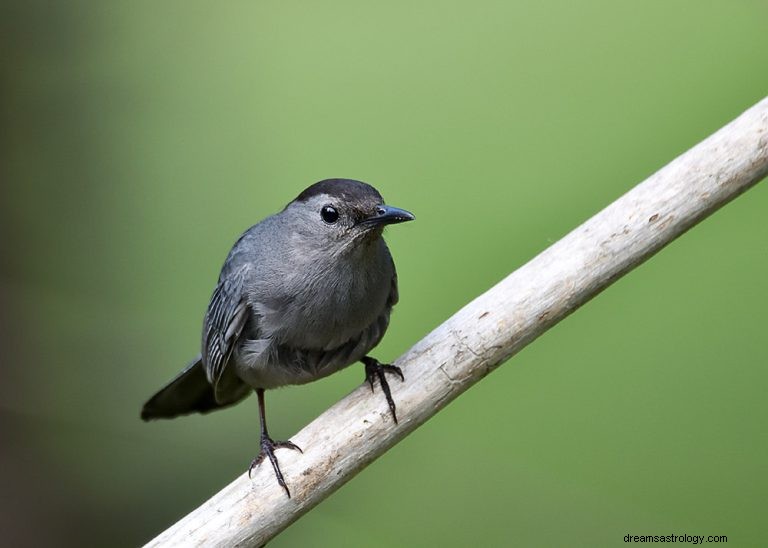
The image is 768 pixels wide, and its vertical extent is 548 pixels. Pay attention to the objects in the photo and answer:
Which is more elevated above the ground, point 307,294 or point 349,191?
point 349,191

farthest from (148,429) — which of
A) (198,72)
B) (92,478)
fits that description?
(198,72)

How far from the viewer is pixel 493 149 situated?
4.11 m

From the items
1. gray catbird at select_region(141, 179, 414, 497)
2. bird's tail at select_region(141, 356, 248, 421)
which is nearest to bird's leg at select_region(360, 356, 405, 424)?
gray catbird at select_region(141, 179, 414, 497)

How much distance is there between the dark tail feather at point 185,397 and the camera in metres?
3.76

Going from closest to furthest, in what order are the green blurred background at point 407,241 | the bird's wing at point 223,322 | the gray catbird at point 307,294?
the gray catbird at point 307,294 → the bird's wing at point 223,322 → the green blurred background at point 407,241

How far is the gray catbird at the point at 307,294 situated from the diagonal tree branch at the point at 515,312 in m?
0.10

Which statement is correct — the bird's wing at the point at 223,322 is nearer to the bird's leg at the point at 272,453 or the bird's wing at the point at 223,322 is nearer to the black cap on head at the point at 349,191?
the bird's leg at the point at 272,453

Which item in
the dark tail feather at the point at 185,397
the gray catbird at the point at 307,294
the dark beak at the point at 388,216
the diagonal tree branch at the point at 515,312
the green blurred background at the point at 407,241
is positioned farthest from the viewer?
the green blurred background at the point at 407,241

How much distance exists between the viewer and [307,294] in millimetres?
3213

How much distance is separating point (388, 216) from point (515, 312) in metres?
0.47

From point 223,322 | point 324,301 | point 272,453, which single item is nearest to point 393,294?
point 324,301

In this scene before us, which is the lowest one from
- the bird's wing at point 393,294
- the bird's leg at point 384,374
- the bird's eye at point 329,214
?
the bird's leg at point 384,374

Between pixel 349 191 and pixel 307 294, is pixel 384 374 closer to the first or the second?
pixel 307 294

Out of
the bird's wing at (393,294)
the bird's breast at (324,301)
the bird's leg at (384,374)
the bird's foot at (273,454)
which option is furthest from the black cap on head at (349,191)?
the bird's foot at (273,454)
